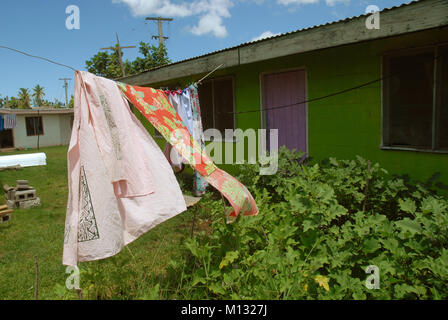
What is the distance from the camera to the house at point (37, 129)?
856 inches

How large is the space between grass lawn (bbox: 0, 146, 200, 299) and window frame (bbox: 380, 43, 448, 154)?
10.2 feet

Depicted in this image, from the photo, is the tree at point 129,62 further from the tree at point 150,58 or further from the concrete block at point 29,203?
the concrete block at point 29,203

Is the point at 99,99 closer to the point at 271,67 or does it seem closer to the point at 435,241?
the point at 435,241

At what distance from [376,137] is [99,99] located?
3.86m

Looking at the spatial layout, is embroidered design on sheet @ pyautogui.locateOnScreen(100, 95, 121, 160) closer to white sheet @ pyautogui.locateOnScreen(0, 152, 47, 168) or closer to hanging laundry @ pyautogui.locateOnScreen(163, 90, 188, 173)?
hanging laundry @ pyautogui.locateOnScreen(163, 90, 188, 173)

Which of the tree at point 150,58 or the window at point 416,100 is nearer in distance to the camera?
the window at point 416,100

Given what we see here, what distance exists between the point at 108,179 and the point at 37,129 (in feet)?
81.0

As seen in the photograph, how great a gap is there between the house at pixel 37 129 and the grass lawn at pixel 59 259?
1684cm

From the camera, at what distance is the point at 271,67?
19.9 ft

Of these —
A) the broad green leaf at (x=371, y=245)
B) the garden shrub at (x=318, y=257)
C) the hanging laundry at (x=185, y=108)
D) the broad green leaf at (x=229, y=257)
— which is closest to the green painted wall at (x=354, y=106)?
the garden shrub at (x=318, y=257)

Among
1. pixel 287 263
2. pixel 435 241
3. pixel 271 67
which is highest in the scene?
pixel 271 67

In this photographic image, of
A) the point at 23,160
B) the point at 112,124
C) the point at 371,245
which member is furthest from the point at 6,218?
the point at 23,160

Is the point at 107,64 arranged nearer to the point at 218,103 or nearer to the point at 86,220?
the point at 218,103
